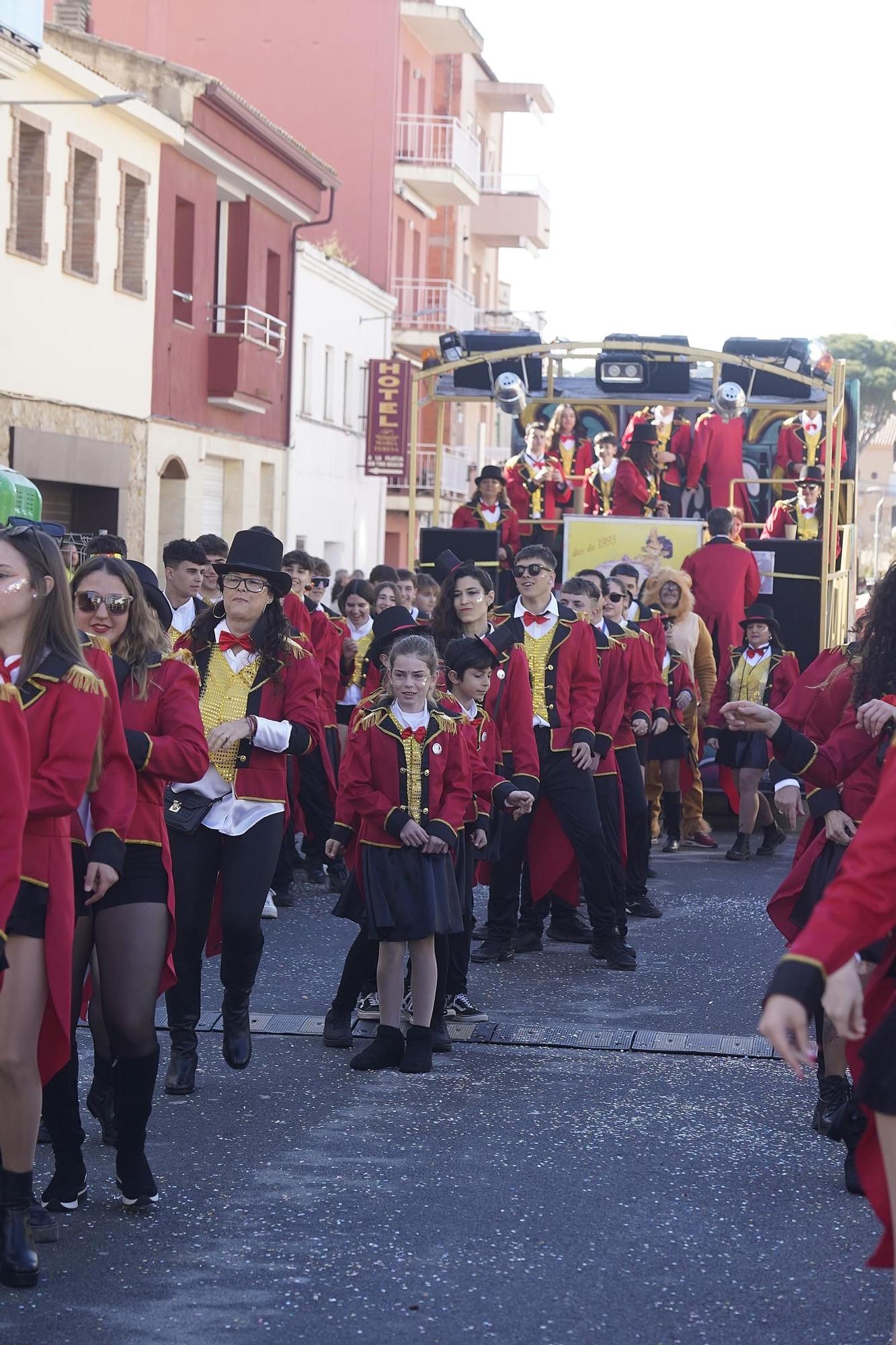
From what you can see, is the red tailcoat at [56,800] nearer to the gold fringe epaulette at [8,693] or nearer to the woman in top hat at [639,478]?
the gold fringe epaulette at [8,693]

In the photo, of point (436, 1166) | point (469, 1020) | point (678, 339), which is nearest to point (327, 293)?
point (678, 339)

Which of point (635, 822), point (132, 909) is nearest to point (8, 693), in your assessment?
point (132, 909)

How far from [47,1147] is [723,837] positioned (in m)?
9.66

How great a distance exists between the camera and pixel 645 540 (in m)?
16.7

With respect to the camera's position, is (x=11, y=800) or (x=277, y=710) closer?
(x=11, y=800)

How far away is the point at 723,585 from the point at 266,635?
8850 mm

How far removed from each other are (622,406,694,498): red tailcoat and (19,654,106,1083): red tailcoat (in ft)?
49.0

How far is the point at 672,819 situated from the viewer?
14164 millimetres

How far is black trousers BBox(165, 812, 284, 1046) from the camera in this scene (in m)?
6.99

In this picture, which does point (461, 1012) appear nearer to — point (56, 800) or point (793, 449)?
point (56, 800)

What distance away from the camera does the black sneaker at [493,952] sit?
981 cm

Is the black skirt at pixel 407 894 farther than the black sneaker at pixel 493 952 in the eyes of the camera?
No

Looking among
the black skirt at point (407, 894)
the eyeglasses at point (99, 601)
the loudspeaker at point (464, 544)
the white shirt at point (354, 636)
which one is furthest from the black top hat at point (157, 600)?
the loudspeaker at point (464, 544)

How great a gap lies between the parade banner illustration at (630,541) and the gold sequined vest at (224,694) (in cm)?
959
